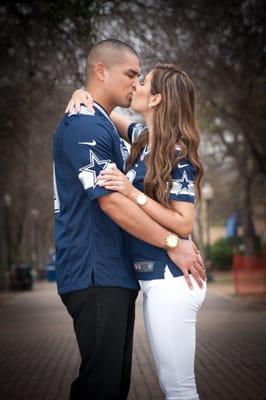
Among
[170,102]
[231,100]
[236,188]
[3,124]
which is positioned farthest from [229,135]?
[170,102]

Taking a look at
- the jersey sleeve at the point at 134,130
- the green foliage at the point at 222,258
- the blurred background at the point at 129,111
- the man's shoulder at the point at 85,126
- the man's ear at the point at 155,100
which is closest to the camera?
the man's shoulder at the point at 85,126

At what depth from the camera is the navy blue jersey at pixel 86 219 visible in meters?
4.19

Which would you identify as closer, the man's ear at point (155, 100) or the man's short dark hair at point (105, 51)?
the man's ear at point (155, 100)

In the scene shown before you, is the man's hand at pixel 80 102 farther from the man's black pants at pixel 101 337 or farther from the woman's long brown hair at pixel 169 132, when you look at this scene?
the man's black pants at pixel 101 337

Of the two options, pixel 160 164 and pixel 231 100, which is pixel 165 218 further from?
pixel 231 100

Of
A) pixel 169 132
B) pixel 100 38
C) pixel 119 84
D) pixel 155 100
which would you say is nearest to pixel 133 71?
pixel 119 84

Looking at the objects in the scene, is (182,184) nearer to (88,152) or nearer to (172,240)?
(172,240)

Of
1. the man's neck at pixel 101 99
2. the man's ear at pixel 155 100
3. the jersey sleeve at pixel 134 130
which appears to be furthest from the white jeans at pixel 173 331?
the jersey sleeve at pixel 134 130

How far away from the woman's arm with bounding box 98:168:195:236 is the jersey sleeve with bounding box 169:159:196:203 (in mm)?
29

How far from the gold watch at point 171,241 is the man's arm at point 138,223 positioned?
14 millimetres

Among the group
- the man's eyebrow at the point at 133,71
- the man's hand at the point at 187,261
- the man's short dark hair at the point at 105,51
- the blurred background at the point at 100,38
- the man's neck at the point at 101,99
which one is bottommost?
the man's hand at the point at 187,261

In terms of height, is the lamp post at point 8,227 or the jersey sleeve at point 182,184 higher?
the lamp post at point 8,227

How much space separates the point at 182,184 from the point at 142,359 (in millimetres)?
7587

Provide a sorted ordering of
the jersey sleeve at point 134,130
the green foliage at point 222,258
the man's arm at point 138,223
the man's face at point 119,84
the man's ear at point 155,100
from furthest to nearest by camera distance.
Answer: the green foliage at point 222,258
the jersey sleeve at point 134,130
the man's face at point 119,84
the man's ear at point 155,100
the man's arm at point 138,223
